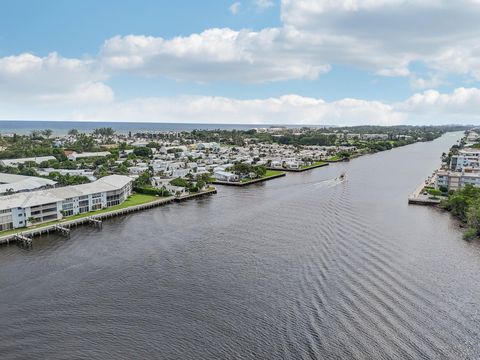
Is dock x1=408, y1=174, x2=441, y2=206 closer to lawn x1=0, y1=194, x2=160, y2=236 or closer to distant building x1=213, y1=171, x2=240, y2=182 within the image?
distant building x1=213, y1=171, x2=240, y2=182

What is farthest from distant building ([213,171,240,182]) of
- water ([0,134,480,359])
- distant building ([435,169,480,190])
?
distant building ([435,169,480,190])

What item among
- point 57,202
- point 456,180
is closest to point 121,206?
point 57,202

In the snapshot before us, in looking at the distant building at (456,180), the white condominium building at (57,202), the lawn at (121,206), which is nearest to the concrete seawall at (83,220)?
the lawn at (121,206)

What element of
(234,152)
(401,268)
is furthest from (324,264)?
(234,152)

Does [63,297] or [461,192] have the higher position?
[461,192]

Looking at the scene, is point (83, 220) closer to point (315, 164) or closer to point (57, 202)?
point (57, 202)

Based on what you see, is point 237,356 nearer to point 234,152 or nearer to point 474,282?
point 474,282
